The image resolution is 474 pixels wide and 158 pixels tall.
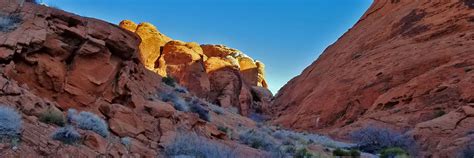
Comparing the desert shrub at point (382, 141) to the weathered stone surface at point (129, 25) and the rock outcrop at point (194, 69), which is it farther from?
the weathered stone surface at point (129, 25)

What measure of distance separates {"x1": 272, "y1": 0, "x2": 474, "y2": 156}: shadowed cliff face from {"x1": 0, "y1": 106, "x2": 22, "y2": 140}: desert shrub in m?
11.7

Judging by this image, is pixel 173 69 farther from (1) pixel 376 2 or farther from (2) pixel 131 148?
(2) pixel 131 148

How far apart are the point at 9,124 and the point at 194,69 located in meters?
28.9

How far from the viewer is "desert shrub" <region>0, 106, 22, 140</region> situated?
6.07 meters

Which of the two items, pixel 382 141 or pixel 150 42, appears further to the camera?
pixel 150 42

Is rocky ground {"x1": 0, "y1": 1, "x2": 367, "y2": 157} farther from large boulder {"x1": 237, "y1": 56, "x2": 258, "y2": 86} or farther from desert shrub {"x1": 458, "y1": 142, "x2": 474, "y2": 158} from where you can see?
large boulder {"x1": 237, "y1": 56, "x2": 258, "y2": 86}

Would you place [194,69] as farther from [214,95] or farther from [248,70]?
[248,70]

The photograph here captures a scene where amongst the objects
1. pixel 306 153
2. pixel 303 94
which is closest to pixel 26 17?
pixel 306 153

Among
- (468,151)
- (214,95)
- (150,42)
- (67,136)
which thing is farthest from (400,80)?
(67,136)

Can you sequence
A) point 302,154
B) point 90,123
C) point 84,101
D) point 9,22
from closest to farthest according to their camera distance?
point 90,123, point 84,101, point 9,22, point 302,154

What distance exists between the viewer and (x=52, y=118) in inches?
295

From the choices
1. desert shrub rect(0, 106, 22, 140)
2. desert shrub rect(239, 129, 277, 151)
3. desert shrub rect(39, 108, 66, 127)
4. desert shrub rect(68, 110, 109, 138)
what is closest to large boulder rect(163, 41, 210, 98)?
desert shrub rect(239, 129, 277, 151)

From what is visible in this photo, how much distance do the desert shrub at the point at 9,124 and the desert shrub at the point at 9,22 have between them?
11.9 feet

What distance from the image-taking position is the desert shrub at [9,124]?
239 inches
